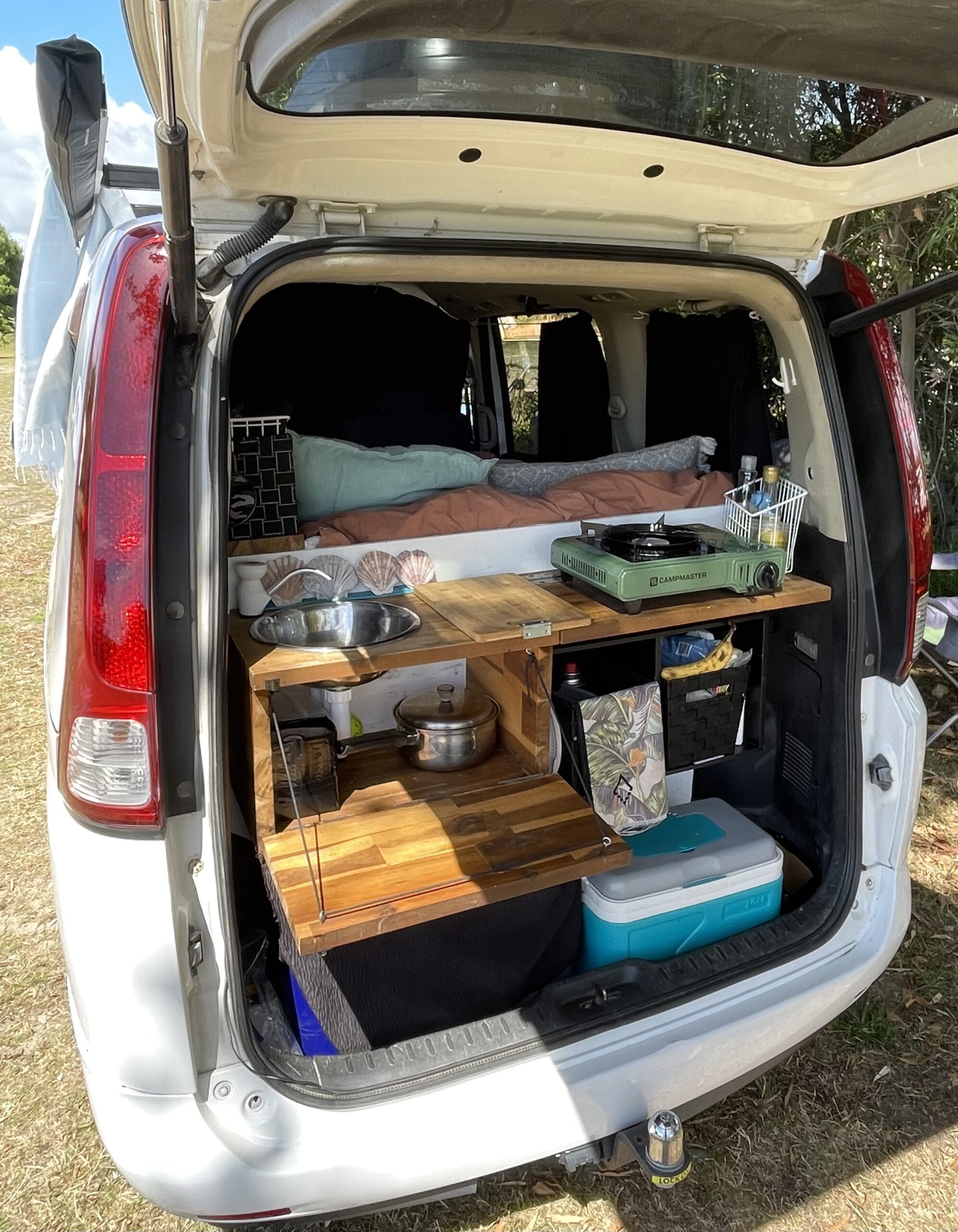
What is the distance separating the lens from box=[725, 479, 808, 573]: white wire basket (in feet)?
6.73

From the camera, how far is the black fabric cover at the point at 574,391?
3.62m

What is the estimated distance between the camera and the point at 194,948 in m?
1.34

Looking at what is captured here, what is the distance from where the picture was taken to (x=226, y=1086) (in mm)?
1338

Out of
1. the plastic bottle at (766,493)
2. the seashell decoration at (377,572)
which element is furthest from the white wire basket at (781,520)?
the seashell decoration at (377,572)

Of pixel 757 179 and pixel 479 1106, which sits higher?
pixel 757 179

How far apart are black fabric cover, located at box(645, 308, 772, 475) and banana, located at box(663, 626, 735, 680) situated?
1.92 ft

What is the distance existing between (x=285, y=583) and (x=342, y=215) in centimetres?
80

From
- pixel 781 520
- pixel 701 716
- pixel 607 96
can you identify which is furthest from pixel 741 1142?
pixel 607 96

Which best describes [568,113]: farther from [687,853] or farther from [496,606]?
[687,853]

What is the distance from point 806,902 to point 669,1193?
26.0 inches

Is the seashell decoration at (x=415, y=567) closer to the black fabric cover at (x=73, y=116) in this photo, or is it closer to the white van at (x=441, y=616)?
the white van at (x=441, y=616)

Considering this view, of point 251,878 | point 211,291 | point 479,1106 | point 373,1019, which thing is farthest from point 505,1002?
point 211,291

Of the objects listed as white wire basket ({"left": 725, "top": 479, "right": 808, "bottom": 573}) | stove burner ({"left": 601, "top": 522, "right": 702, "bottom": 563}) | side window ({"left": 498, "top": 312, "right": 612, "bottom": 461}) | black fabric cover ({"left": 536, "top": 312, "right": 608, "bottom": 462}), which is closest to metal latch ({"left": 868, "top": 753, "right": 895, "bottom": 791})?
white wire basket ({"left": 725, "top": 479, "right": 808, "bottom": 573})

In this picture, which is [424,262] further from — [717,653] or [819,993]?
[819,993]
